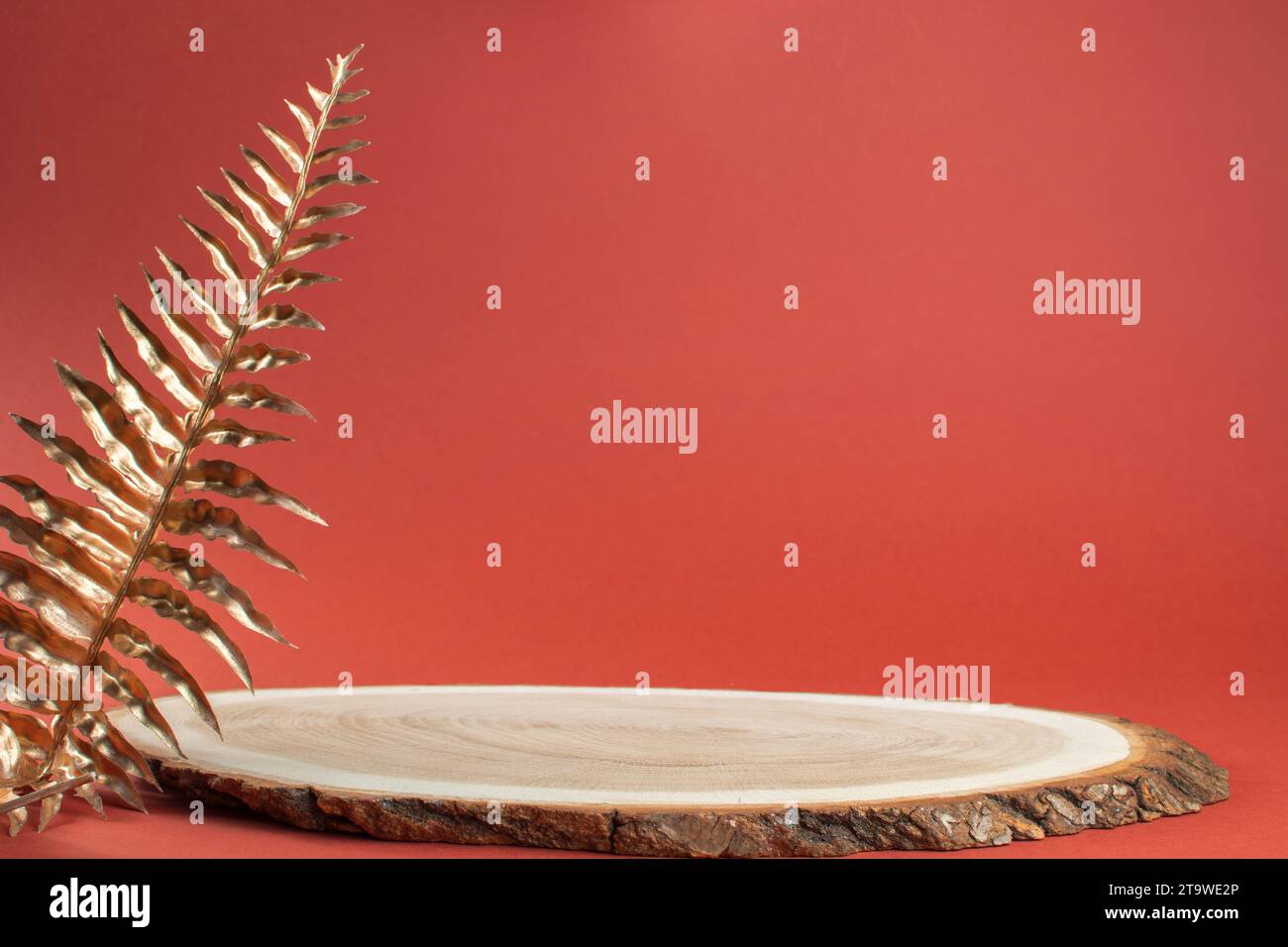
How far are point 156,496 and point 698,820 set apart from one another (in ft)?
2.62

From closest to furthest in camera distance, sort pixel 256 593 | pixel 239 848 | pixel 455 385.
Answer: pixel 239 848
pixel 256 593
pixel 455 385

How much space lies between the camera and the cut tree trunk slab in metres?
1.66

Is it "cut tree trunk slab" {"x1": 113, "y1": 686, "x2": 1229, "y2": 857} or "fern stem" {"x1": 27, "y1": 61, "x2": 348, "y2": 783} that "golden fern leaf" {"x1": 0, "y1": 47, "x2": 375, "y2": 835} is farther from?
"cut tree trunk slab" {"x1": 113, "y1": 686, "x2": 1229, "y2": 857}

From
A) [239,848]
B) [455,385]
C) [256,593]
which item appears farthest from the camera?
[455,385]

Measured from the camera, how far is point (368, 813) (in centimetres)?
171

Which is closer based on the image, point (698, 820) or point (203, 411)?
point (203, 411)

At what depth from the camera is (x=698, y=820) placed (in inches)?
64.2

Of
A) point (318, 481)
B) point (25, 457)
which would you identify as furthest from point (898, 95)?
point (25, 457)

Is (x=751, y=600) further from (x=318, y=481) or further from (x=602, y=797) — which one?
(x=602, y=797)

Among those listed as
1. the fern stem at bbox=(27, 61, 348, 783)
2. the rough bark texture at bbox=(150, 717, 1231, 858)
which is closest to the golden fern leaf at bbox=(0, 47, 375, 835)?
the fern stem at bbox=(27, 61, 348, 783)

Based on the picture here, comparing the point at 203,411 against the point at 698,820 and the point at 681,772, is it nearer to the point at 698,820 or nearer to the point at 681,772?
the point at 698,820

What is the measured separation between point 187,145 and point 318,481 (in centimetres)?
123

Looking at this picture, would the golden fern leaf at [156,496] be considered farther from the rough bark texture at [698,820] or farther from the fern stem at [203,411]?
the rough bark texture at [698,820]

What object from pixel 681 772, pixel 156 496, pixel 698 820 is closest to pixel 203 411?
pixel 156 496
